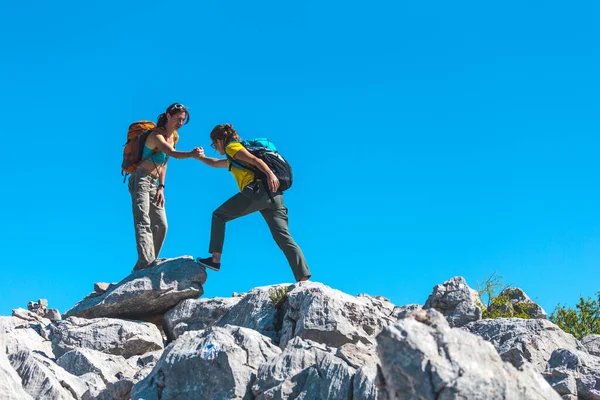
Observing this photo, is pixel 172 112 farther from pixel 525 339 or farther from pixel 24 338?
pixel 525 339

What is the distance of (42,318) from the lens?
17469 millimetres

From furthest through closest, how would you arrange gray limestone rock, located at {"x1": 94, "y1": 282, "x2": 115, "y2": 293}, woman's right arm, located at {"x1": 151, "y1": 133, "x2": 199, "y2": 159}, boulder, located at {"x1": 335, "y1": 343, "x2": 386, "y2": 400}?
A: gray limestone rock, located at {"x1": 94, "y1": 282, "x2": 115, "y2": 293}
woman's right arm, located at {"x1": 151, "y1": 133, "x2": 199, "y2": 159}
boulder, located at {"x1": 335, "y1": 343, "x2": 386, "y2": 400}

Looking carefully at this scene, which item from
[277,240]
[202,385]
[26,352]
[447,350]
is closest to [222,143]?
[277,240]

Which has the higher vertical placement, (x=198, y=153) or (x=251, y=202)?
(x=198, y=153)

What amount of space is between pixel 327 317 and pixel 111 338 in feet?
16.0

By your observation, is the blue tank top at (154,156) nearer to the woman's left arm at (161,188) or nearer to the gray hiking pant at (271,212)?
the woman's left arm at (161,188)

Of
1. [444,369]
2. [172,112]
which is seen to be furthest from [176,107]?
[444,369]

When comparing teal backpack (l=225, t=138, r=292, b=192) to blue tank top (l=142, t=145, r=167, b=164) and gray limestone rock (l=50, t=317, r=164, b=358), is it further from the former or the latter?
gray limestone rock (l=50, t=317, r=164, b=358)

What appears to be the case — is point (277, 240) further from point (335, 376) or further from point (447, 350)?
point (447, 350)

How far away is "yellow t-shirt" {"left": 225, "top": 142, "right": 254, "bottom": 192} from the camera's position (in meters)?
14.9

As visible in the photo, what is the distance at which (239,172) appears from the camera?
15.2 metres

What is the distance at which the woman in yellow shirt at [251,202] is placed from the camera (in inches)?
589

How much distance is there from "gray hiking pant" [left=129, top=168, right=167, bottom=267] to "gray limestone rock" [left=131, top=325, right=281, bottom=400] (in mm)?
7291

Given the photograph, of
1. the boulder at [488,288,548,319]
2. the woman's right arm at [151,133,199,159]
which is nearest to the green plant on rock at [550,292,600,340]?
the boulder at [488,288,548,319]
